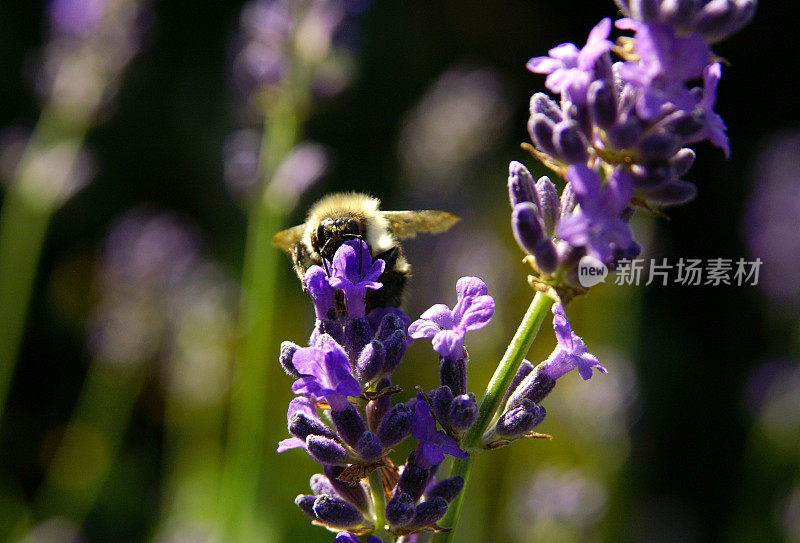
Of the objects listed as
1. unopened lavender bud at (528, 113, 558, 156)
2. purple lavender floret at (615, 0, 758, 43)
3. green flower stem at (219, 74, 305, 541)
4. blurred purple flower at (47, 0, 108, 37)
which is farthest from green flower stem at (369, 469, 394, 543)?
blurred purple flower at (47, 0, 108, 37)

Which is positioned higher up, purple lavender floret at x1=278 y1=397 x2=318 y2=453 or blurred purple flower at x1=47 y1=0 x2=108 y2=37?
blurred purple flower at x1=47 y1=0 x2=108 y2=37

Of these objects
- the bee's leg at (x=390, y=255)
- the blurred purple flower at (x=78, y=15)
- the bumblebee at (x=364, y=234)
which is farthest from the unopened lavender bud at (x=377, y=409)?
the blurred purple flower at (x=78, y=15)

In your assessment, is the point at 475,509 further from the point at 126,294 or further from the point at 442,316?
the point at 442,316

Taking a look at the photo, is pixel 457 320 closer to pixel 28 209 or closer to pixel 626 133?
pixel 626 133

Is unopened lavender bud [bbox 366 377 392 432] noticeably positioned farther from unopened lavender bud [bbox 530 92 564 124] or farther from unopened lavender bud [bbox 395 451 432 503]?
unopened lavender bud [bbox 530 92 564 124]

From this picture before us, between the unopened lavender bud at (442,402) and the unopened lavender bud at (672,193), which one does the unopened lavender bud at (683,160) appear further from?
the unopened lavender bud at (442,402)

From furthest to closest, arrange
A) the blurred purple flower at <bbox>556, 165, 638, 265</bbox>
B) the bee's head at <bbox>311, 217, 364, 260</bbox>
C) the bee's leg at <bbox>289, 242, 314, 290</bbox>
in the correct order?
the bee's leg at <bbox>289, 242, 314, 290</bbox>, the bee's head at <bbox>311, 217, 364, 260</bbox>, the blurred purple flower at <bbox>556, 165, 638, 265</bbox>
